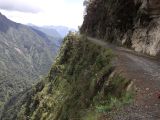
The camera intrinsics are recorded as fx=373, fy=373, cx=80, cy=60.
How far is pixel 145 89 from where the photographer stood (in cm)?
2281

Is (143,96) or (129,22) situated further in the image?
(129,22)

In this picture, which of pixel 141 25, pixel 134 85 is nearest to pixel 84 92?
pixel 134 85

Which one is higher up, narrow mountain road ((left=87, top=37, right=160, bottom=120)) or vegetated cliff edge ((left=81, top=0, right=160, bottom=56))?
vegetated cliff edge ((left=81, top=0, right=160, bottom=56))

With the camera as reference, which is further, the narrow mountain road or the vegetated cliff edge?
the vegetated cliff edge

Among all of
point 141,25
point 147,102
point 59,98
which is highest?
point 141,25

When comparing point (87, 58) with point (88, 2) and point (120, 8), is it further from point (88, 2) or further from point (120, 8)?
point (88, 2)

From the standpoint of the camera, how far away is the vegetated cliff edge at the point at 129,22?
48.8 metres

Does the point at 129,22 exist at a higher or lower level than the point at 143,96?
higher

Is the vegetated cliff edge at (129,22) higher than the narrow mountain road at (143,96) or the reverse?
higher

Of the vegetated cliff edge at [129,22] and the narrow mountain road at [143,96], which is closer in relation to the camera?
the narrow mountain road at [143,96]

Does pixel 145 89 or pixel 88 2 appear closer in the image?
pixel 145 89

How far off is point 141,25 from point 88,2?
46825mm

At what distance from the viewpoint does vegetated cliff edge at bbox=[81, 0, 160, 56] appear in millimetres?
48769

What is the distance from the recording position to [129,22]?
62.7 meters
